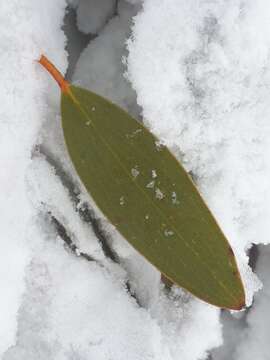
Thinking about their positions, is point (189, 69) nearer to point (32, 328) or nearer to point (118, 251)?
point (118, 251)

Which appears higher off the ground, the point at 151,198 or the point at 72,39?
the point at 72,39

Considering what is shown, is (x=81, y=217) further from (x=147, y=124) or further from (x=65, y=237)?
(x=147, y=124)

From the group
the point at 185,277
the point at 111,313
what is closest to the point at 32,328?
the point at 111,313

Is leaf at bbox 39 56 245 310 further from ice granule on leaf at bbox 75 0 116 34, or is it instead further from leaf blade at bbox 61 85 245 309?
ice granule on leaf at bbox 75 0 116 34

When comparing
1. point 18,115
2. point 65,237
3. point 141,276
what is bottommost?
point 141,276

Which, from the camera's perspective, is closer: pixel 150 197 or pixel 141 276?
pixel 150 197

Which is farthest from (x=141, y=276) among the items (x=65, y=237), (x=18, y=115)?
(x=18, y=115)
